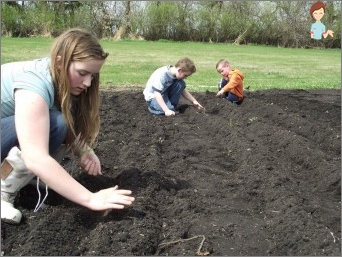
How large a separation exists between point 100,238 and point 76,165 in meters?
1.51

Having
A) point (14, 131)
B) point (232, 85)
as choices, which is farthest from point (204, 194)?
point (232, 85)

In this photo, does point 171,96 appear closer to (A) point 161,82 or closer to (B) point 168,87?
(B) point 168,87

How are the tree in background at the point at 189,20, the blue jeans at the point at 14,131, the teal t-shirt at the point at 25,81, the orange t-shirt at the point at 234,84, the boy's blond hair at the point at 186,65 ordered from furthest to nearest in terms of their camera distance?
the tree in background at the point at 189,20 < the orange t-shirt at the point at 234,84 < the boy's blond hair at the point at 186,65 < the blue jeans at the point at 14,131 < the teal t-shirt at the point at 25,81

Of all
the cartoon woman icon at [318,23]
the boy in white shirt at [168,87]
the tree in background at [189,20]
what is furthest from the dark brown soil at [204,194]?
the tree in background at [189,20]

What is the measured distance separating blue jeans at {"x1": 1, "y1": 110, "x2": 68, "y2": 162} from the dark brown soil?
1.38ft

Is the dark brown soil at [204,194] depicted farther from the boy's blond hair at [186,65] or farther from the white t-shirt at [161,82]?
the boy's blond hair at [186,65]

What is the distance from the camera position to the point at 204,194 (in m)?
3.83

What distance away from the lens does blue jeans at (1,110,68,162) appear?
3.23 meters

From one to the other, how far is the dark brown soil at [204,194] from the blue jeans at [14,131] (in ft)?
1.38

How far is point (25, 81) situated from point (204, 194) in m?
1.60

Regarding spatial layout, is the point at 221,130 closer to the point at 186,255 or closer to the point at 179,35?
the point at 186,255

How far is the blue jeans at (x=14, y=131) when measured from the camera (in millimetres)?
3230

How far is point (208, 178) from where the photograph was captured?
424 centimetres

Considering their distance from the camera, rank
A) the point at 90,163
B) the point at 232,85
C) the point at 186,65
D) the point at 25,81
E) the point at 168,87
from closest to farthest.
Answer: the point at 25,81 → the point at 90,163 → the point at 186,65 → the point at 168,87 → the point at 232,85
